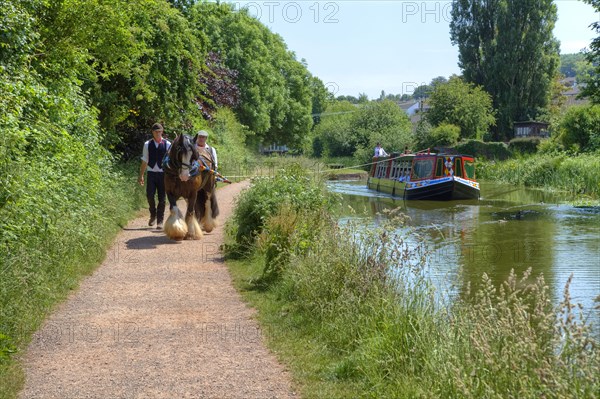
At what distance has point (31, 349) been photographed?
6.48 meters

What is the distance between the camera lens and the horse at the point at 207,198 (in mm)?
13719

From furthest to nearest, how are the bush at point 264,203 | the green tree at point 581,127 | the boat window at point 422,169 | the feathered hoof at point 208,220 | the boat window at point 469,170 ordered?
the green tree at point 581,127 < the boat window at point 469,170 < the boat window at point 422,169 < the feathered hoof at point 208,220 < the bush at point 264,203

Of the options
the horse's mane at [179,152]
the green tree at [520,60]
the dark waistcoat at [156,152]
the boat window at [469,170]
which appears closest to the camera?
the horse's mane at [179,152]

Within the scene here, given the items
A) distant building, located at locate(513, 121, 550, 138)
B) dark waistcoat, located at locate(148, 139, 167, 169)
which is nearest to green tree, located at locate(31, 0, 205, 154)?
dark waistcoat, located at locate(148, 139, 167, 169)

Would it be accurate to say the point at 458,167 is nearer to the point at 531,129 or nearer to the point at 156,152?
the point at 156,152

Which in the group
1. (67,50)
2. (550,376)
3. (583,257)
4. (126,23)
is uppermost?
(126,23)

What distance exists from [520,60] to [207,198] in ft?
161

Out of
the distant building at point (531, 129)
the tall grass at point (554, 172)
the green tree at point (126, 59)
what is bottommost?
the tall grass at point (554, 172)

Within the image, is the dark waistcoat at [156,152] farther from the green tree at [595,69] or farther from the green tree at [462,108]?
the green tree at [462,108]

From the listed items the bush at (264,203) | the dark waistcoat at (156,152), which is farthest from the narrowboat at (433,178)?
the bush at (264,203)

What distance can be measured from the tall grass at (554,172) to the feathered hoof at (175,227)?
1972 centimetres

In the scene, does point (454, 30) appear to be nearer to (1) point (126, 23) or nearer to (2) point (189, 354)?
(1) point (126, 23)

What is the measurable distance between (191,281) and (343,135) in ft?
202

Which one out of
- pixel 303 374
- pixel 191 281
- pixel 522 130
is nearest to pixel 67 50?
pixel 191 281
